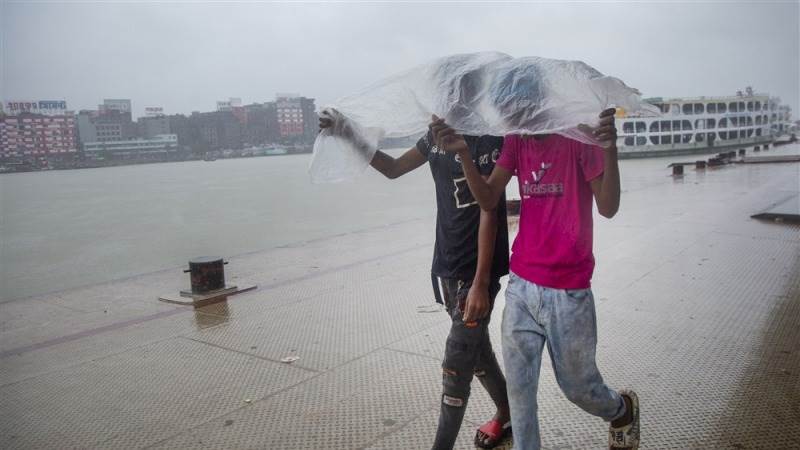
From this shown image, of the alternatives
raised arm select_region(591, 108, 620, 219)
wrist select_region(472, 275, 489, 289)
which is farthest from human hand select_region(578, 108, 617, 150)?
wrist select_region(472, 275, 489, 289)

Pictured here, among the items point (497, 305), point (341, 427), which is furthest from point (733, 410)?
point (497, 305)

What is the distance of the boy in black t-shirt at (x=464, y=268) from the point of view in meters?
2.45

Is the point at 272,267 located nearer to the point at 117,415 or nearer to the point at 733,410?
the point at 117,415

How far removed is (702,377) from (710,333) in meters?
0.91

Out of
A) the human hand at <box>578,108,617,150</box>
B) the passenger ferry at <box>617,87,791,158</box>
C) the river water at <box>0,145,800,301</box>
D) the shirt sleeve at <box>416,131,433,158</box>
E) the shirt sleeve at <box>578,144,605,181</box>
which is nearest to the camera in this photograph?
the human hand at <box>578,108,617,150</box>

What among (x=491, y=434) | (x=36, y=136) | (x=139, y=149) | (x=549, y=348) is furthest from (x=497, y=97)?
(x=139, y=149)

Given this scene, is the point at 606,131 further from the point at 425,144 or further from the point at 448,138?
the point at 425,144

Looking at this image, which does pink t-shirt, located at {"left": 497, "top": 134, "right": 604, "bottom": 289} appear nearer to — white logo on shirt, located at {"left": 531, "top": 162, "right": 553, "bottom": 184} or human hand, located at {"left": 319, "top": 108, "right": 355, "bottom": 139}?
white logo on shirt, located at {"left": 531, "top": 162, "right": 553, "bottom": 184}

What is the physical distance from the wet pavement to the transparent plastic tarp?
1.58m

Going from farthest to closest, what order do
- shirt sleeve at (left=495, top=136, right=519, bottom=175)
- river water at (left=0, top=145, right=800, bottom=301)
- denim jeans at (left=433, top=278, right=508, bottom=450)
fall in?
river water at (left=0, top=145, right=800, bottom=301) < denim jeans at (left=433, top=278, right=508, bottom=450) < shirt sleeve at (left=495, top=136, right=519, bottom=175)

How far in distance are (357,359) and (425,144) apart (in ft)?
6.45

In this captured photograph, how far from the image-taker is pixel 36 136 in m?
112

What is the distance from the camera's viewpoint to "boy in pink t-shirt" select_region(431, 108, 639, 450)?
2.21 meters

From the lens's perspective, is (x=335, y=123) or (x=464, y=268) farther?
(x=335, y=123)
